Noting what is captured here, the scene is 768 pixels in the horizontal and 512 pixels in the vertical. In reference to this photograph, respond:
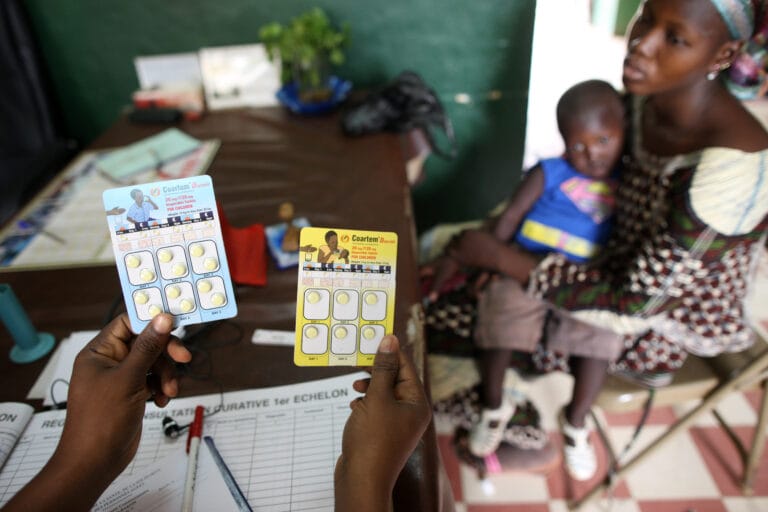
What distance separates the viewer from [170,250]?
0.64 m

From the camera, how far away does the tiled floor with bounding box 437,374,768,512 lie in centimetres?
143

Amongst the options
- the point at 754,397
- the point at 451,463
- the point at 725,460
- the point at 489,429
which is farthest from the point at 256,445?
the point at 754,397

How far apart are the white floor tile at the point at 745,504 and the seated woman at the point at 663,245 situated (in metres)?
0.53

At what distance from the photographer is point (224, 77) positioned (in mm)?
1725

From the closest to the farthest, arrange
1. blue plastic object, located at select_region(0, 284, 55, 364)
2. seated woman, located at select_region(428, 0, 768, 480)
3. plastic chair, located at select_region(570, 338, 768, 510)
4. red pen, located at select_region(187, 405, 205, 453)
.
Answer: red pen, located at select_region(187, 405, 205, 453)
blue plastic object, located at select_region(0, 284, 55, 364)
seated woman, located at select_region(428, 0, 768, 480)
plastic chair, located at select_region(570, 338, 768, 510)

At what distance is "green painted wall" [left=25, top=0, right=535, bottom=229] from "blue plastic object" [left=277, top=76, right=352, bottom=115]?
274mm

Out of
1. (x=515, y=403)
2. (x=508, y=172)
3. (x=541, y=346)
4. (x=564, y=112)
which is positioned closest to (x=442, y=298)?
(x=541, y=346)

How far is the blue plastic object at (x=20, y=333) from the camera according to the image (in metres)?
0.82

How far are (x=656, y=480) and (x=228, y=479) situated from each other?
1.38 meters

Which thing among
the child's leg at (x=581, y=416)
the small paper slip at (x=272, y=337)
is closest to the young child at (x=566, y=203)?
the child's leg at (x=581, y=416)

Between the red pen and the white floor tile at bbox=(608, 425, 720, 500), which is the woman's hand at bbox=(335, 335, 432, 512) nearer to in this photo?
the red pen

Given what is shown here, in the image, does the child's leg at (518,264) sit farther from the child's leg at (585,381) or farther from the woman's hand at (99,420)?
the woman's hand at (99,420)

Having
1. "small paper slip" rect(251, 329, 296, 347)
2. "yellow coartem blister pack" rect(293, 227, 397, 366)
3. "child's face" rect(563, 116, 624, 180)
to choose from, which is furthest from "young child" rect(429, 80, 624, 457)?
"yellow coartem blister pack" rect(293, 227, 397, 366)

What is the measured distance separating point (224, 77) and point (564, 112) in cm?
118
